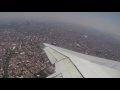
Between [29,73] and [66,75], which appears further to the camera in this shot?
[29,73]

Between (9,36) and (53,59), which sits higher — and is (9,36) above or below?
below

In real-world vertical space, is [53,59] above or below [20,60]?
above

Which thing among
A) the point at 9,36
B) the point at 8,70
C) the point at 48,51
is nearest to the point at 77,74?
the point at 48,51

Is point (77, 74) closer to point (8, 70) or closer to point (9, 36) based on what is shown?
point (8, 70)

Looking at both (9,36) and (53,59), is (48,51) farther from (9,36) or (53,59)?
(9,36)
